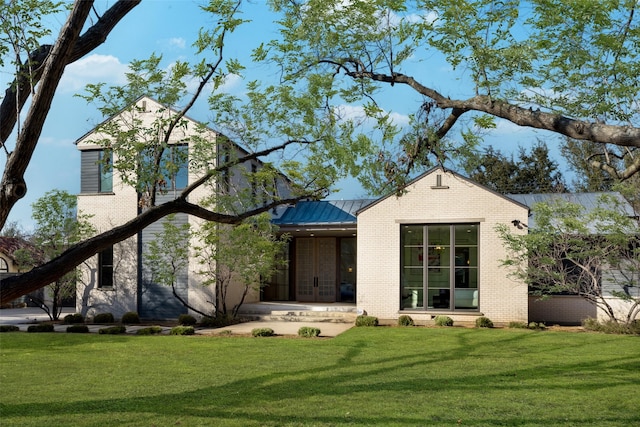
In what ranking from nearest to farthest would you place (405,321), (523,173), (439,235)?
(405,321) → (439,235) → (523,173)

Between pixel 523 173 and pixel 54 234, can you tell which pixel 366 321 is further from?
pixel 523 173

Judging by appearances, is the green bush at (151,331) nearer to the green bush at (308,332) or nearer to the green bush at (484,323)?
the green bush at (308,332)

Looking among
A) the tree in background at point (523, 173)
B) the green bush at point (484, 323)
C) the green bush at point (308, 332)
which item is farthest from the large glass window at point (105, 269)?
the tree in background at point (523, 173)

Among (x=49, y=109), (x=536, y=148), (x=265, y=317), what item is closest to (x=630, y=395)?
(x=49, y=109)

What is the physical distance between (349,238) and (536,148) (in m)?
19.4

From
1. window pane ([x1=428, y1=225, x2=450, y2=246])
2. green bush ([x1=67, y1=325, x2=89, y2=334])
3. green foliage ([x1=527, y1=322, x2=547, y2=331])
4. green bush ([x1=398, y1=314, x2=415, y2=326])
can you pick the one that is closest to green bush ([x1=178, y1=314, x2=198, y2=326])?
green bush ([x1=67, y1=325, x2=89, y2=334])

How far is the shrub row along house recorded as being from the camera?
732 inches

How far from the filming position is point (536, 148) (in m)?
37.3

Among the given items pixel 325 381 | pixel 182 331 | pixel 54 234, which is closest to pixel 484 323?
pixel 182 331

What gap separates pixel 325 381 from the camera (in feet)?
32.1

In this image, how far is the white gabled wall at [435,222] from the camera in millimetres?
18453

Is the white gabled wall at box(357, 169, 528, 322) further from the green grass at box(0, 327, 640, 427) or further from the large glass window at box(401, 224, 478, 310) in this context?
the green grass at box(0, 327, 640, 427)

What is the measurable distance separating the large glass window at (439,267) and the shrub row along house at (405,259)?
0.11ft

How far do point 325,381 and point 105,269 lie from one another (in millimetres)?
14242
